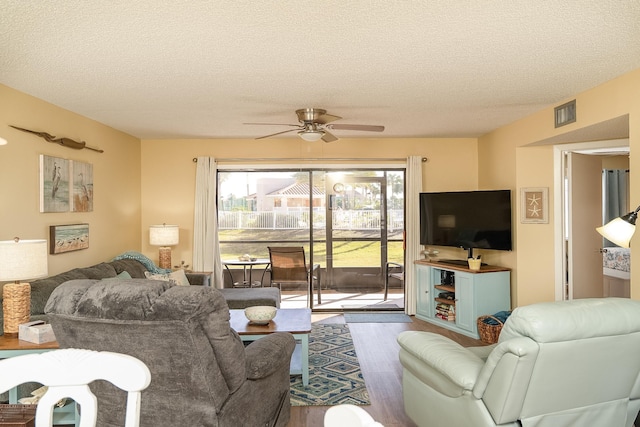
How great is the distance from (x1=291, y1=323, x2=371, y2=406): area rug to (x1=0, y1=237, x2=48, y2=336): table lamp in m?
1.95

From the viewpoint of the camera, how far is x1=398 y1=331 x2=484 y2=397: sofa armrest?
2.33 metres

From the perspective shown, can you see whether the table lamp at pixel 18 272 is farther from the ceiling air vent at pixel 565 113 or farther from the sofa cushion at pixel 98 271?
the ceiling air vent at pixel 565 113

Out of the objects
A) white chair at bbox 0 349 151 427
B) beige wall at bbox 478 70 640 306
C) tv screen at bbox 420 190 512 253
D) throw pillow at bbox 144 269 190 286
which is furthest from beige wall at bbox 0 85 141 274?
beige wall at bbox 478 70 640 306

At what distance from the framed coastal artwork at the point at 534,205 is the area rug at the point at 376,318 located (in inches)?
77.0

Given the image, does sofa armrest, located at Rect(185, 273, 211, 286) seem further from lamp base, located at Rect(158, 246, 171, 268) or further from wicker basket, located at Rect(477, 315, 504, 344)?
wicker basket, located at Rect(477, 315, 504, 344)

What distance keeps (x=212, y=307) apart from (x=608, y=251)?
19.1ft

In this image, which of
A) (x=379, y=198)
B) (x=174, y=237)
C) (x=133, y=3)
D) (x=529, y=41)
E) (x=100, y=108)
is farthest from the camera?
(x=379, y=198)

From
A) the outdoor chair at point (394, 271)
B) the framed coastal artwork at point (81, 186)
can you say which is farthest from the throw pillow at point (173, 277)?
the outdoor chair at point (394, 271)

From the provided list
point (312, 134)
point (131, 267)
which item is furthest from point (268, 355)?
point (131, 267)

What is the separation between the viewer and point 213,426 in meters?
2.22

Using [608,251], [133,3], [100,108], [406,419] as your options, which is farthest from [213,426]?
[608,251]

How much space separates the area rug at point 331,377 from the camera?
3510mm

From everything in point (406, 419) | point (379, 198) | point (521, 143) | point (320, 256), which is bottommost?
point (406, 419)

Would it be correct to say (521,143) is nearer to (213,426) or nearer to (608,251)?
(608,251)
